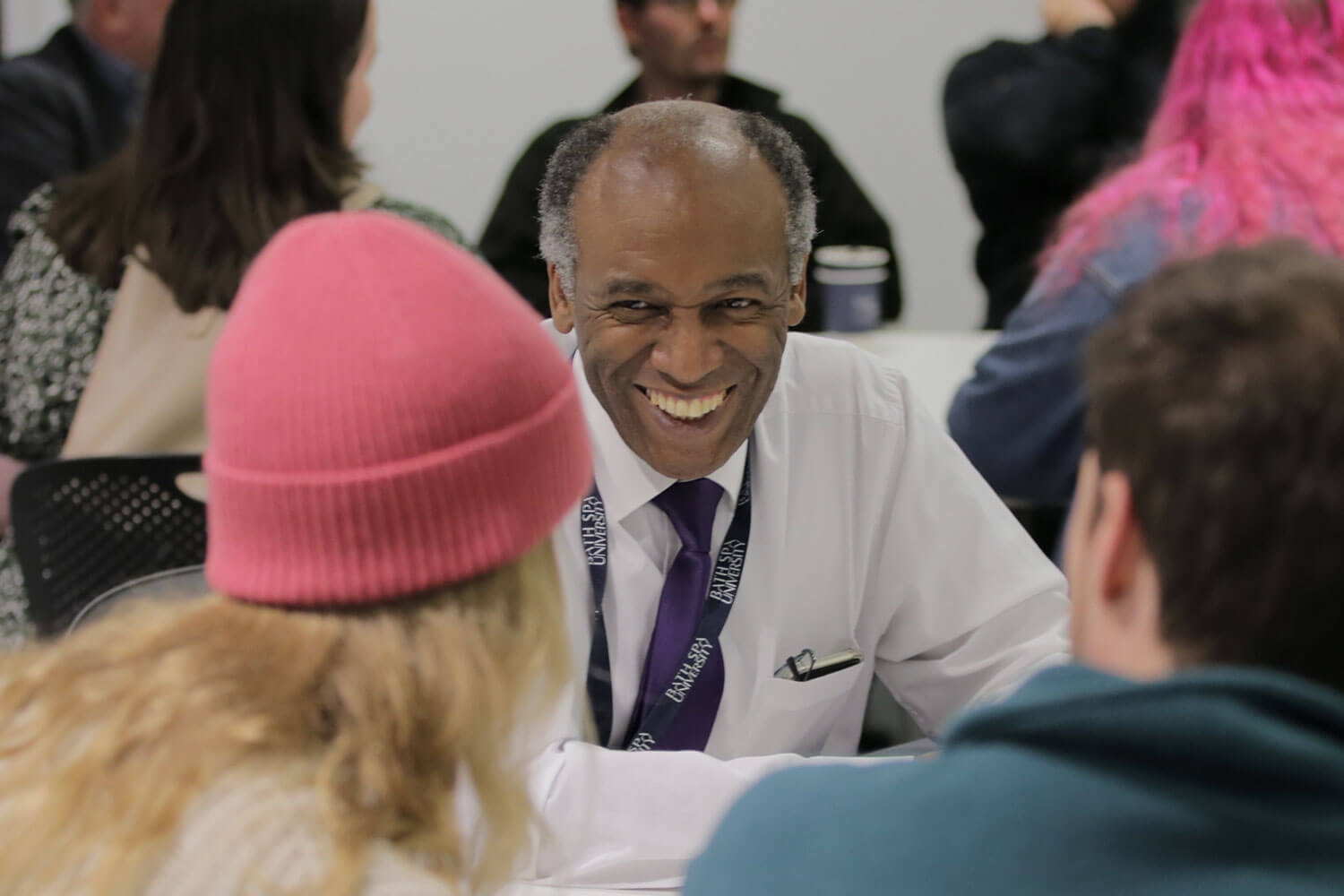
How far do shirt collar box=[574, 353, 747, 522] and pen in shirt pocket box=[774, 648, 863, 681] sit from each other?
190mm

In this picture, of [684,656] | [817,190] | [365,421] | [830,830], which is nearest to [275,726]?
[365,421]

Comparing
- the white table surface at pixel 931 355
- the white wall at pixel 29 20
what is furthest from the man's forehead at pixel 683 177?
the white wall at pixel 29 20

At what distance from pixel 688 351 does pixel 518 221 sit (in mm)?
1702

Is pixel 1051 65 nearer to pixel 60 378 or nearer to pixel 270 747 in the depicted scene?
pixel 60 378

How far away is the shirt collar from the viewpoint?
1.50 metres

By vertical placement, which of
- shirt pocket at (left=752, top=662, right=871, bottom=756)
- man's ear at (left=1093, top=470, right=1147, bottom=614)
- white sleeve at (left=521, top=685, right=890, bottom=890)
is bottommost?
shirt pocket at (left=752, top=662, right=871, bottom=756)

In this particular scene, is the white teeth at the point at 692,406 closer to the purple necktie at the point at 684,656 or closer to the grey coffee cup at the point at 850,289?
the purple necktie at the point at 684,656

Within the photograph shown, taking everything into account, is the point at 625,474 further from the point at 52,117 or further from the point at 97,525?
the point at 52,117

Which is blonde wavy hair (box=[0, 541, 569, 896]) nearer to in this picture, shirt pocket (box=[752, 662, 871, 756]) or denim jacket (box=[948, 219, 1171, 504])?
shirt pocket (box=[752, 662, 871, 756])

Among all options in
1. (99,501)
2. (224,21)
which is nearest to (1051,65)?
(224,21)

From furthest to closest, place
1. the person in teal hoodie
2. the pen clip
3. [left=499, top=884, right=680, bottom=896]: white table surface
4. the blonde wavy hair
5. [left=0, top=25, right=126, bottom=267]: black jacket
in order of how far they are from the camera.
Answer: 1. [left=0, top=25, right=126, bottom=267]: black jacket
2. the pen clip
3. [left=499, top=884, right=680, bottom=896]: white table surface
4. the blonde wavy hair
5. the person in teal hoodie

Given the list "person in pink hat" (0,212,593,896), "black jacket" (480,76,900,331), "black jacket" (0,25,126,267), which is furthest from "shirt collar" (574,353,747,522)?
"black jacket" (0,25,126,267)

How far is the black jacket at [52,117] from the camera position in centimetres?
280

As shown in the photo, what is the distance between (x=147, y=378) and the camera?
73.1 inches
